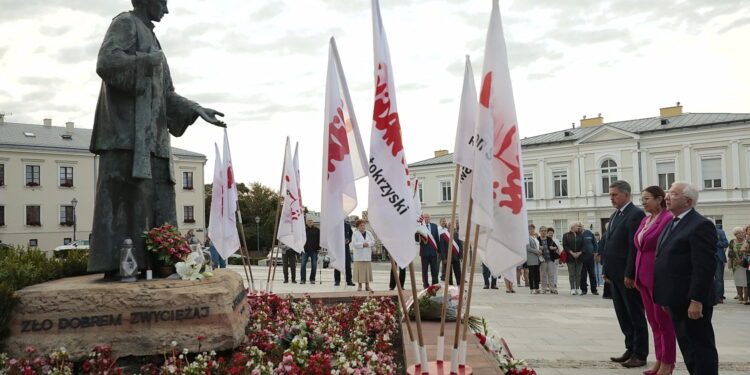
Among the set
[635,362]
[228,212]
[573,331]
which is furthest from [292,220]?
[635,362]

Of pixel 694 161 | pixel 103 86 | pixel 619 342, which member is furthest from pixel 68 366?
pixel 694 161

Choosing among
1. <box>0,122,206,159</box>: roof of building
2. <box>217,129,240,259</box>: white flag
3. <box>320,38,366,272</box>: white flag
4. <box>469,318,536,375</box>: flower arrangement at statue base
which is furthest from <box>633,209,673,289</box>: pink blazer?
<box>0,122,206,159</box>: roof of building

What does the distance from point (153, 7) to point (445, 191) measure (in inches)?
1858

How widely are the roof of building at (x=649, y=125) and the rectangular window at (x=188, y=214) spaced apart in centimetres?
2503

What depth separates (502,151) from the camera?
4.09 metres

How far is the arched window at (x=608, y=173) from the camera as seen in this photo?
1748 inches

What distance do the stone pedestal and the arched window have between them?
4376 centimetres

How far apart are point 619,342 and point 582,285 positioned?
7.62 metres

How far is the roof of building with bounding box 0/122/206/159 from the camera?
51.5 meters

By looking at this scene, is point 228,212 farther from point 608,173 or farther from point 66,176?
point 66,176

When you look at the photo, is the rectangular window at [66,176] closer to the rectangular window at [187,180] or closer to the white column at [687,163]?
the rectangular window at [187,180]

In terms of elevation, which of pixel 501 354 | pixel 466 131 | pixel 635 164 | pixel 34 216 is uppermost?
pixel 635 164

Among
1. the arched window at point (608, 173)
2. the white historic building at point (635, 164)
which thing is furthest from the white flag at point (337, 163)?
the arched window at point (608, 173)

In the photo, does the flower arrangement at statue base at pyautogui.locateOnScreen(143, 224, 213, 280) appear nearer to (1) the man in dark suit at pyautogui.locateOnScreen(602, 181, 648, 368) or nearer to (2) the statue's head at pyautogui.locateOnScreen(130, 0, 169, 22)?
(2) the statue's head at pyautogui.locateOnScreen(130, 0, 169, 22)
